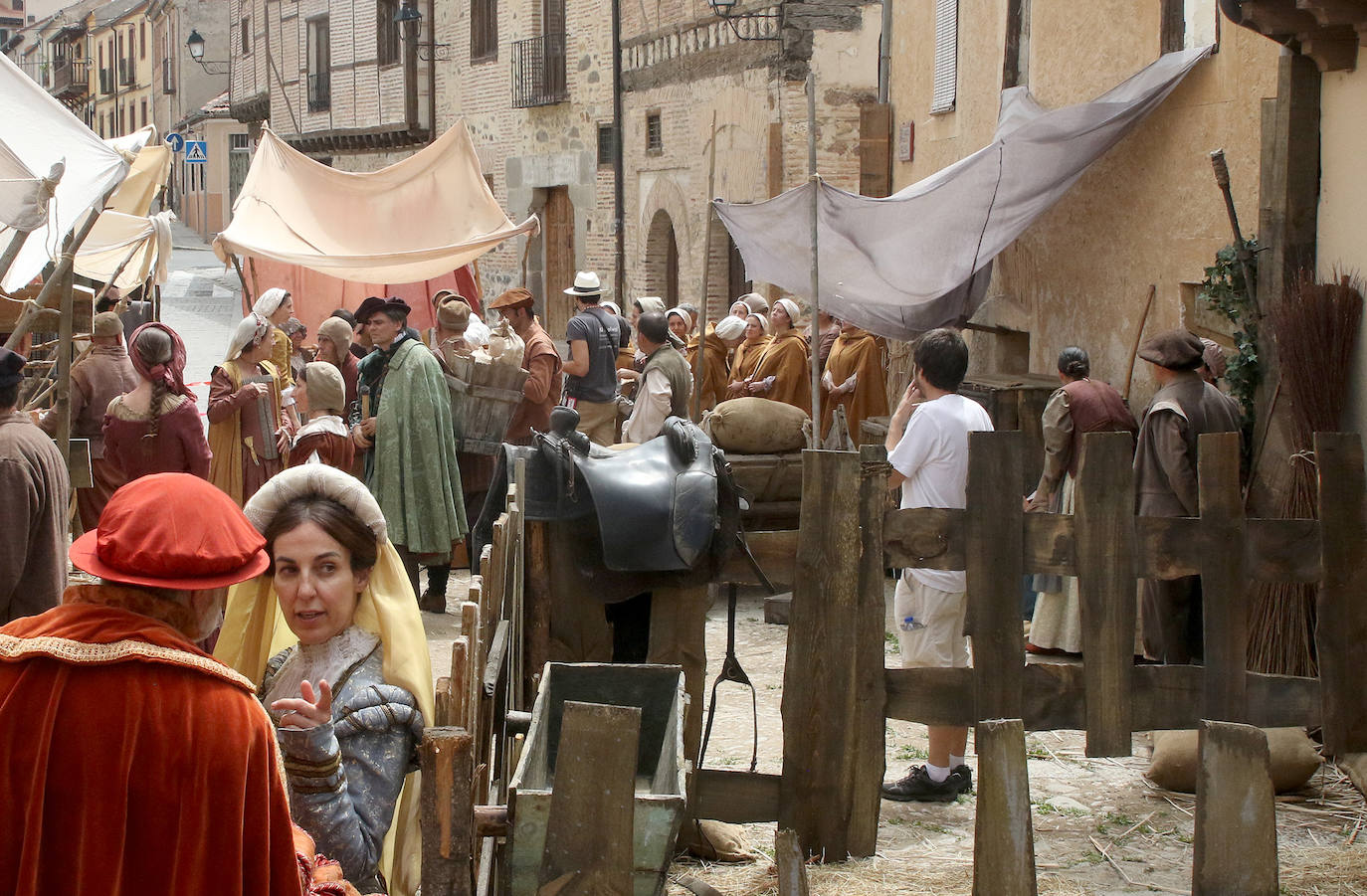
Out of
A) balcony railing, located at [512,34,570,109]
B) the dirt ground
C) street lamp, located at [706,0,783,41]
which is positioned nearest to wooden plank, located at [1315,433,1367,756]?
the dirt ground

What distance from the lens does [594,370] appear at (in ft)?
32.6

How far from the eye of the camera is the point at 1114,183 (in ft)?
27.8

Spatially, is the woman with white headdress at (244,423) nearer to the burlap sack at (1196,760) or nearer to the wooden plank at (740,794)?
the wooden plank at (740,794)

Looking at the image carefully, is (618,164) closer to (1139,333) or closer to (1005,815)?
(1139,333)

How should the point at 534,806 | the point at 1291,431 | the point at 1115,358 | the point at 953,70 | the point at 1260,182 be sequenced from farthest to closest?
the point at 953,70 → the point at 1115,358 → the point at 1260,182 → the point at 1291,431 → the point at 534,806

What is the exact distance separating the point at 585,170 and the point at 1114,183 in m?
14.2

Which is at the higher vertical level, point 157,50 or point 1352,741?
point 157,50

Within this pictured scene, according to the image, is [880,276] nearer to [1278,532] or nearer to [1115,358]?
[1115,358]

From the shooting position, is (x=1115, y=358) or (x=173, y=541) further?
(x=1115, y=358)

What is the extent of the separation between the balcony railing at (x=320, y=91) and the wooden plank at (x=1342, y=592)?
29261 mm

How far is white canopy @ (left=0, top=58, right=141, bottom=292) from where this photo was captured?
263 inches

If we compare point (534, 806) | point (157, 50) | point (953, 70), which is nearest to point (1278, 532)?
A: point (534, 806)

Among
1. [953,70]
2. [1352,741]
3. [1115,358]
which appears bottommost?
[1352,741]

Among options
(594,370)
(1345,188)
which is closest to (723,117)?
(594,370)
